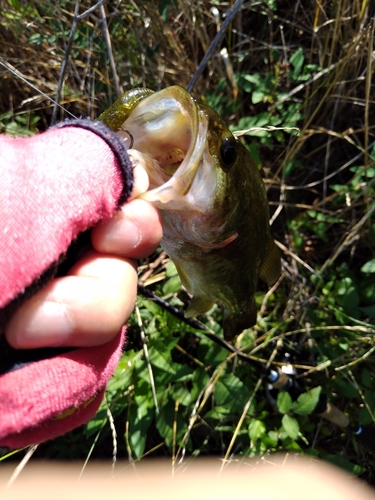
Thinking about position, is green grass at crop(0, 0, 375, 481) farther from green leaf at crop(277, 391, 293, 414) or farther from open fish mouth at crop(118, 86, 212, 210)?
open fish mouth at crop(118, 86, 212, 210)

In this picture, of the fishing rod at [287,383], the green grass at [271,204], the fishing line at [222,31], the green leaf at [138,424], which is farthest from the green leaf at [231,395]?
the fishing line at [222,31]

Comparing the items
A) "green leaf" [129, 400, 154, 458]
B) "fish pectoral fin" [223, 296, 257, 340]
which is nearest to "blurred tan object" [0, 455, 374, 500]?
"fish pectoral fin" [223, 296, 257, 340]

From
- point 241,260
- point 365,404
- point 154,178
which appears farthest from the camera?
point 365,404

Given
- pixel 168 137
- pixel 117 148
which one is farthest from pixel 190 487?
pixel 168 137

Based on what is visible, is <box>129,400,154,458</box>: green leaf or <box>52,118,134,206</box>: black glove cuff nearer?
<box>52,118,134,206</box>: black glove cuff

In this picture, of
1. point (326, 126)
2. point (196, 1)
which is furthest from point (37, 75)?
point (326, 126)

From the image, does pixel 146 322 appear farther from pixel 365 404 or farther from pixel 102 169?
pixel 102 169
